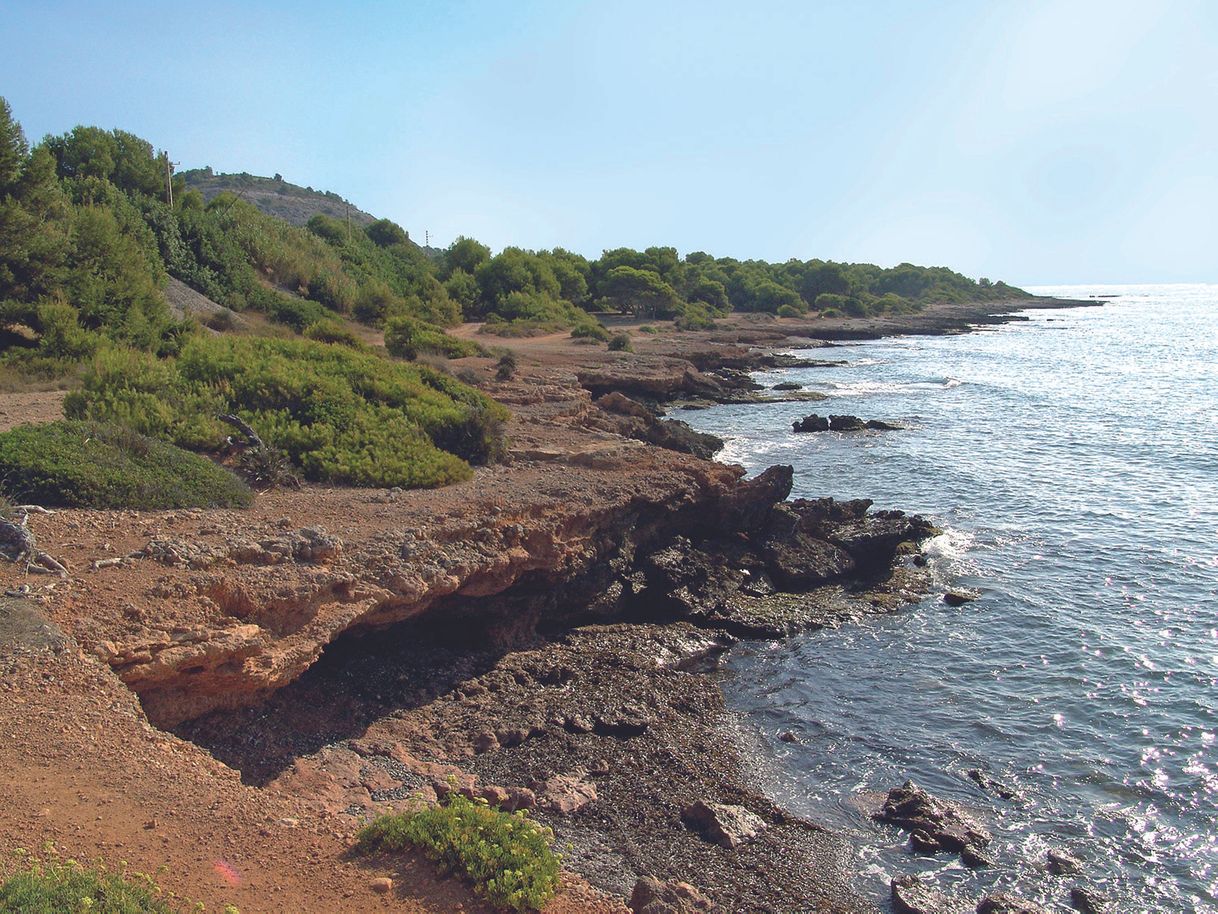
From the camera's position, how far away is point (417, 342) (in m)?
31.3

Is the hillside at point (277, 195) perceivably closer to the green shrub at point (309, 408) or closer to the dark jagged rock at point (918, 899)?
the green shrub at point (309, 408)

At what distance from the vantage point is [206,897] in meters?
5.29

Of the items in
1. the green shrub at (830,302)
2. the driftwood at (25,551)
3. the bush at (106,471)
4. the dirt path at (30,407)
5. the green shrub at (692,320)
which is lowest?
the driftwood at (25,551)

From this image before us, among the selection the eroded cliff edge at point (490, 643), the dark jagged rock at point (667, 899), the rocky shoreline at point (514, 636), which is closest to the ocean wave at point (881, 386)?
the rocky shoreline at point (514, 636)

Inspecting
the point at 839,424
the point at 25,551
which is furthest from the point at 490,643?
the point at 839,424

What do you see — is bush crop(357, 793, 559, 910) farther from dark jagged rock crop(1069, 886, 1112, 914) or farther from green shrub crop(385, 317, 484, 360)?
green shrub crop(385, 317, 484, 360)

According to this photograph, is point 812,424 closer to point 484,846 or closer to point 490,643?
point 490,643

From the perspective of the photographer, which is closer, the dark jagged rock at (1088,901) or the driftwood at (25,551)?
the dark jagged rock at (1088,901)

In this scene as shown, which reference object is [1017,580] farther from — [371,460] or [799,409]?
[799,409]

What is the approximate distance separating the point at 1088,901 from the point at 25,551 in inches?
431

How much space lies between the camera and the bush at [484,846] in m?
5.92

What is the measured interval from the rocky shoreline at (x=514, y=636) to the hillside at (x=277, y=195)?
331ft

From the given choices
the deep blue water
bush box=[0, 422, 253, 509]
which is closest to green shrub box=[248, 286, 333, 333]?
the deep blue water

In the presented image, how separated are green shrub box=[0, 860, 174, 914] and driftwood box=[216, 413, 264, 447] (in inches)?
377
